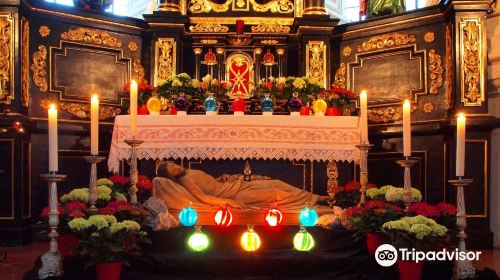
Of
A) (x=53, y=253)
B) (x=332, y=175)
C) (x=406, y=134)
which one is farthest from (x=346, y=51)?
(x=53, y=253)

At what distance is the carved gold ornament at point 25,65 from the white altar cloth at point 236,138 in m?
2.01

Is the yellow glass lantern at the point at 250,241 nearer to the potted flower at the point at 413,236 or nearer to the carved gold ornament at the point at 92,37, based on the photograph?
the potted flower at the point at 413,236

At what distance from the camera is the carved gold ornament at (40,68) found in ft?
27.5

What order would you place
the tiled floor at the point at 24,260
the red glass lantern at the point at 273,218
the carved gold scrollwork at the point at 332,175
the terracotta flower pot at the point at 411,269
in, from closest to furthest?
the terracotta flower pot at the point at 411,269 < the tiled floor at the point at 24,260 < the red glass lantern at the point at 273,218 < the carved gold scrollwork at the point at 332,175

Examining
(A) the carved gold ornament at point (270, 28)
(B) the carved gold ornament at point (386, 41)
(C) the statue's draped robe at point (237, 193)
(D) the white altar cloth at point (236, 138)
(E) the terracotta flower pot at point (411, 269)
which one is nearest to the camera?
(E) the terracotta flower pot at point (411, 269)

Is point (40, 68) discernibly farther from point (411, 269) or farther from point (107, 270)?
point (411, 269)

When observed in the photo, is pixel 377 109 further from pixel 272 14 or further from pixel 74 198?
pixel 74 198

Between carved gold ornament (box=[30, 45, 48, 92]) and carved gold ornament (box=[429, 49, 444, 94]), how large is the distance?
497 centimetres

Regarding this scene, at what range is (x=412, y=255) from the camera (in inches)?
199

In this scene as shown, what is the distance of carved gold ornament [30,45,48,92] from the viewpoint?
Answer: 8.37 metres

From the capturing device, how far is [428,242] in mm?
5129

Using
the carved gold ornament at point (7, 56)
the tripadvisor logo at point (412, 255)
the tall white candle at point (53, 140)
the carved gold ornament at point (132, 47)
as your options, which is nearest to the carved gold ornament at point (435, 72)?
the tripadvisor logo at point (412, 255)

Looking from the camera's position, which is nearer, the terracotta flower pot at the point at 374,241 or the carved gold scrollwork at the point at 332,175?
the terracotta flower pot at the point at 374,241

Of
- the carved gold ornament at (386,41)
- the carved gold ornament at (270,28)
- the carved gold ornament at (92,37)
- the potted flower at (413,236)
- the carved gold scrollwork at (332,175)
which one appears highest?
the carved gold ornament at (270,28)
